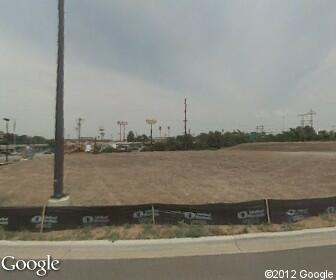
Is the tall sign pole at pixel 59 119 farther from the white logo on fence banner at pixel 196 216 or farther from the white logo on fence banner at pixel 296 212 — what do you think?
the white logo on fence banner at pixel 296 212

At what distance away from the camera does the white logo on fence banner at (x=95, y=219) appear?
28.0 ft

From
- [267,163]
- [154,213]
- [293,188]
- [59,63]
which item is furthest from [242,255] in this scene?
[267,163]

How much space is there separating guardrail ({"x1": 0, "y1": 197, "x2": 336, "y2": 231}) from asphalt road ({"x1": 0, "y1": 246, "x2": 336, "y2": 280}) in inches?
88.0

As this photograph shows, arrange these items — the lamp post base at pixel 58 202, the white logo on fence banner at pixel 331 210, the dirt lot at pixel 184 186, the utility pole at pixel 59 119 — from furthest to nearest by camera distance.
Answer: the dirt lot at pixel 184 186, the white logo on fence banner at pixel 331 210, the utility pole at pixel 59 119, the lamp post base at pixel 58 202

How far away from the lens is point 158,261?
20.6 feet

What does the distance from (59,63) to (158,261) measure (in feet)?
19.6

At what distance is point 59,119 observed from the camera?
951cm

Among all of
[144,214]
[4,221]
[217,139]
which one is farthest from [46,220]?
[217,139]

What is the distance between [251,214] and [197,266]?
337 cm

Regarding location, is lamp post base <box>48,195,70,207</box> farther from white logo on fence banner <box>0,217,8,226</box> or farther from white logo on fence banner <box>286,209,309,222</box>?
white logo on fence banner <box>286,209,309,222</box>

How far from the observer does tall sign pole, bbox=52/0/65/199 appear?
937cm

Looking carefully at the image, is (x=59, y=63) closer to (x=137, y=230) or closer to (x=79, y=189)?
(x=137, y=230)

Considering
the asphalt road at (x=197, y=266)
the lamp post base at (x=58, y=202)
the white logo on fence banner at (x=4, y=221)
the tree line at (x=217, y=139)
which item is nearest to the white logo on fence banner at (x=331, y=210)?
the asphalt road at (x=197, y=266)

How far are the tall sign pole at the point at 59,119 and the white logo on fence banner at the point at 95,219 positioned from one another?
1.16 metres
